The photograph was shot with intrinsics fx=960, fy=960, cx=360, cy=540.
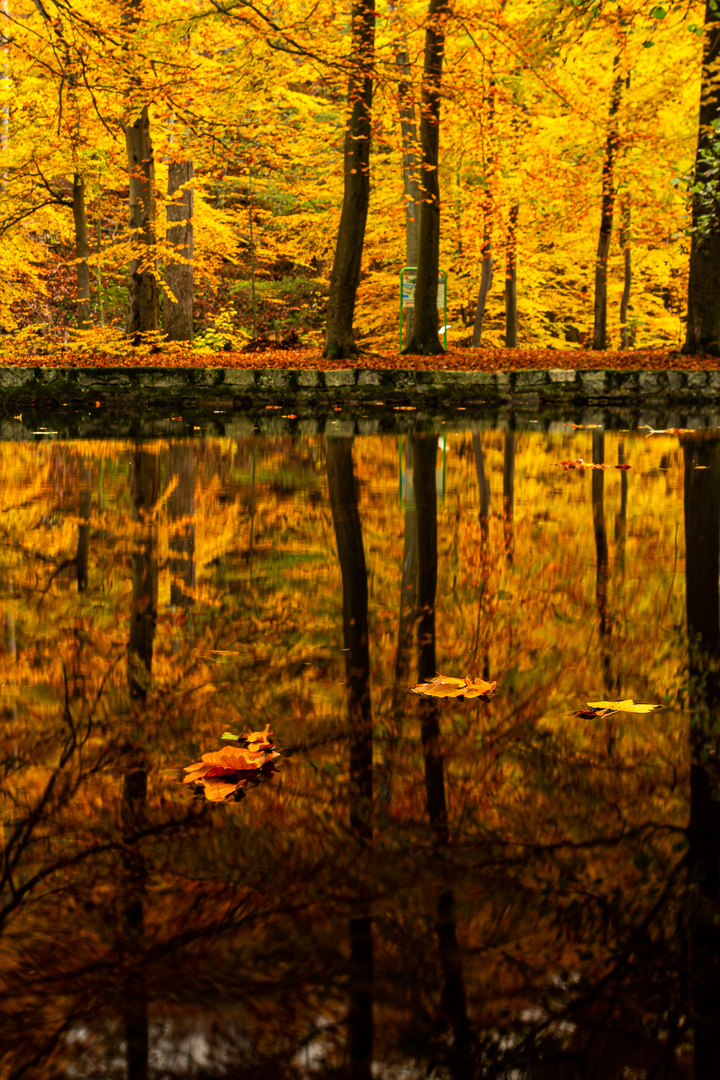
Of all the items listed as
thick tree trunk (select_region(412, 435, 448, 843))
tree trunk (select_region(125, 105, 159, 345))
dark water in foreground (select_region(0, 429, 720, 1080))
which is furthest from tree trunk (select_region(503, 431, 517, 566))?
tree trunk (select_region(125, 105, 159, 345))

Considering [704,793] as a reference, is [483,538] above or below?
above

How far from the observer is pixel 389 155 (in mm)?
22312

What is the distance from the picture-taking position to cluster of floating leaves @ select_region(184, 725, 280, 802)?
168 cm

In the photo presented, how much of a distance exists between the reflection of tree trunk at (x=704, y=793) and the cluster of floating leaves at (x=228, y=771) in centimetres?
75

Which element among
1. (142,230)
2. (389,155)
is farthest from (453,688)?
(389,155)

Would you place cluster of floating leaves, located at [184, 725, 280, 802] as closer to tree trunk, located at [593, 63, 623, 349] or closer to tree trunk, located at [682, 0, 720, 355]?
tree trunk, located at [682, 0, 720, 355]

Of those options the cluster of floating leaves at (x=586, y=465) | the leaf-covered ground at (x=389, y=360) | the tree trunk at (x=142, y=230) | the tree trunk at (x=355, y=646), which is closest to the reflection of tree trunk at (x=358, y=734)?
the tree trunk at (x=355, y=646)

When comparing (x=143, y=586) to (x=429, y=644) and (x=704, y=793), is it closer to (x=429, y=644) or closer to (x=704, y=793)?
(x=429, y=644)

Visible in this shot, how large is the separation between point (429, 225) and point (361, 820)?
15.5 m

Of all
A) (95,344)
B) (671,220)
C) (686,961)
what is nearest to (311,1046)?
(686,961)

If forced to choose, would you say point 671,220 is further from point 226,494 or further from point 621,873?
point 621,873

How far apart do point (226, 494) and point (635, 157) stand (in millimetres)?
17317

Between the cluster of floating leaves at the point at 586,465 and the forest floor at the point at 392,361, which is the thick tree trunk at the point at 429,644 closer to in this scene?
the cluster of floating leaves at the point at 586,465

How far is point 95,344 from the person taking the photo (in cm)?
1630
